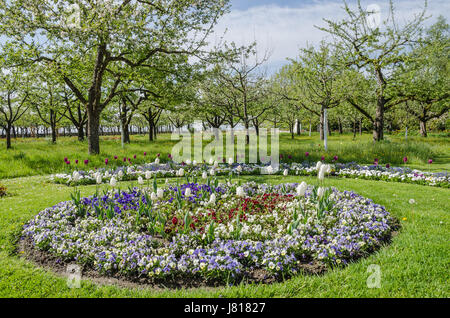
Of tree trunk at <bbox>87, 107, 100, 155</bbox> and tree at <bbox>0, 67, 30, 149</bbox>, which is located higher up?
tree at <bbox>0, 67, 30, 149</bbox>

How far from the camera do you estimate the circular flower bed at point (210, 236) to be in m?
3.56

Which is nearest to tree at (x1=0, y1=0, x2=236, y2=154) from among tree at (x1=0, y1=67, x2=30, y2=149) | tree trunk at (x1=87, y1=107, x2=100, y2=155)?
tree trunk at (x1=87, y1=107, x2=100, y2=155)

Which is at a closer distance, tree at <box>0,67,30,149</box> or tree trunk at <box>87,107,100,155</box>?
tree trunk at <box>87,107,100,155</box>

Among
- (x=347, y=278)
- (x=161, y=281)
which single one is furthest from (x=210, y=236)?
(x=347, y=278)

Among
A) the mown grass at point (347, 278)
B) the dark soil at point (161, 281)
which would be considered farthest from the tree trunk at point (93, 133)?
the dark soil at point (161, 281)

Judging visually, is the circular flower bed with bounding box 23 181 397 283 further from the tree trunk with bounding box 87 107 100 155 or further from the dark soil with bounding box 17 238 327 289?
the tree trunk with bounding box 87 107 100 155

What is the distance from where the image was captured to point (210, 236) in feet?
13.7

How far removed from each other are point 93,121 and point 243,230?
39.8ft

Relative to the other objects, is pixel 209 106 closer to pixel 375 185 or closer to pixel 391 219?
pixel 375 185

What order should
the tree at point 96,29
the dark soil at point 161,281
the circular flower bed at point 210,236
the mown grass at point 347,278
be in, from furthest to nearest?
the tree at point 96,29 < the circular flower bed at point 210,236 < the dark soil at point 161,281 < the mown grass at point 347,278

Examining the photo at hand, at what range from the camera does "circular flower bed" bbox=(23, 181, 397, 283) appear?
3562mm

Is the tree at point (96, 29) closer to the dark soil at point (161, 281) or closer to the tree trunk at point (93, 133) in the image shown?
the tree trunk at point (93, 133)

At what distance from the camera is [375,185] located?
26.8 ft
